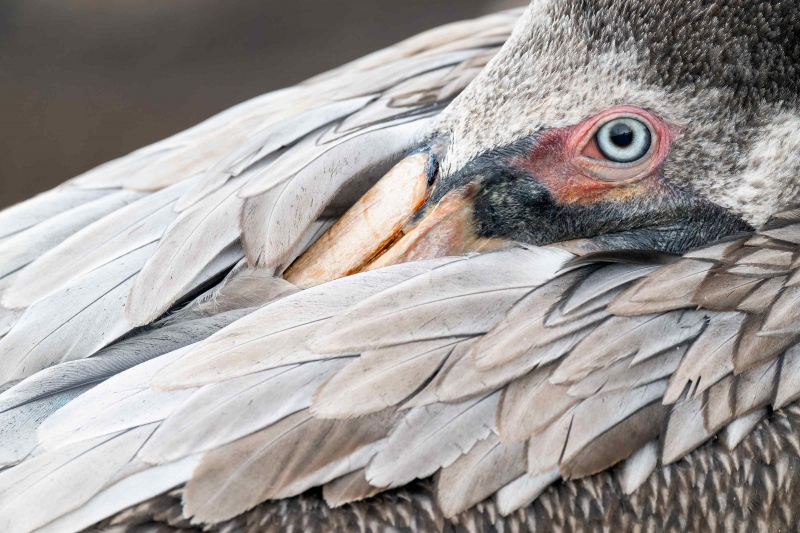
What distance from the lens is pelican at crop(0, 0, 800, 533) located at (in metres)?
1.59

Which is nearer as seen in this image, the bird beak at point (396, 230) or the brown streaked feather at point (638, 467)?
the brown streaked feather at point (638, 467)

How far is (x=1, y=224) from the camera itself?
244cm

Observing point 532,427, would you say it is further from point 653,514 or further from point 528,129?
point 528,129

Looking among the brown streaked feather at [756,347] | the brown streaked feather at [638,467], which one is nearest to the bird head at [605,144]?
the brown streaked feather at [756,347]

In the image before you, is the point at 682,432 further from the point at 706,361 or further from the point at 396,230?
the point at 396,230

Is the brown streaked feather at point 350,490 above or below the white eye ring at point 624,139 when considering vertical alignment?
below

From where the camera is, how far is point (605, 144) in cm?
197

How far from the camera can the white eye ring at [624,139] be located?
194 centimetres

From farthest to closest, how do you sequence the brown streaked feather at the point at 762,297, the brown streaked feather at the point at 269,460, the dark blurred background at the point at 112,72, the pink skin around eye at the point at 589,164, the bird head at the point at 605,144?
1. the dark blurred background at the point at 112,72
2. the pink skin around eye at the point at 589,164
3. the bird head at the point at 605,144
4. the brown streaked feather at the point at 762,297
5. the brown streaked feather at the point at 269,460

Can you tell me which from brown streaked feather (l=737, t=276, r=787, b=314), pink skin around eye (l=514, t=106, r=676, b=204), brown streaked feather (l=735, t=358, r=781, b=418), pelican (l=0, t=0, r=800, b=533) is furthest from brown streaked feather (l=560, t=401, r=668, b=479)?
pink skin around eye (l=514, t=106, r=676, b=204)

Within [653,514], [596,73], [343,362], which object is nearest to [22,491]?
[343,362]

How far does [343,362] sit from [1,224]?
46.6 inches

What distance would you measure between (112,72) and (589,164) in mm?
3258

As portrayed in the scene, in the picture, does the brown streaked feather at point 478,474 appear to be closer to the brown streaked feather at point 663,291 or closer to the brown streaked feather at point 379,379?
the brown streaked feather at point 379,379
